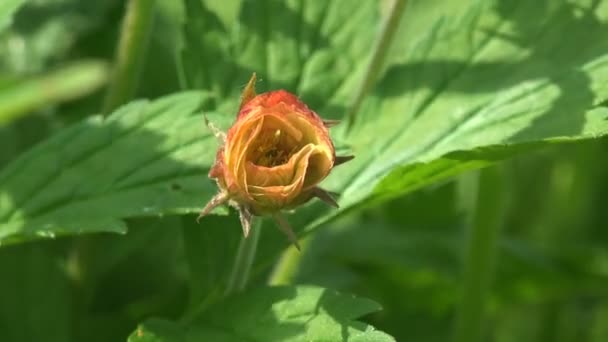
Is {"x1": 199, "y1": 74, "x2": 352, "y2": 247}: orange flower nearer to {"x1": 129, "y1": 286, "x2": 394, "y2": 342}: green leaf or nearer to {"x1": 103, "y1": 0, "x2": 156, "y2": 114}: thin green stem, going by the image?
{"x1": 129, "y1": 286, "x2": 394, "y2": 342}: green leaf

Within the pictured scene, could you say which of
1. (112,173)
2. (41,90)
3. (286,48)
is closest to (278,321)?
(112,173)

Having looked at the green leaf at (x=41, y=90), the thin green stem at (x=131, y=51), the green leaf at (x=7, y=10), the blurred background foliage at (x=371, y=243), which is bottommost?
the blurred background foliage at (x=371, y=243)

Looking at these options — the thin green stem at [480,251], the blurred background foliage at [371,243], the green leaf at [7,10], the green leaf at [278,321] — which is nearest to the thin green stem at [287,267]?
the blurred background foliage at [371,243]

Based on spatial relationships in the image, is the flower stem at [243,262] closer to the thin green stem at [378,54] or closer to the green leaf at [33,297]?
the thin green stem at [378,54]

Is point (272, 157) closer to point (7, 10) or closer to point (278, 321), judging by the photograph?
point (278, 321)

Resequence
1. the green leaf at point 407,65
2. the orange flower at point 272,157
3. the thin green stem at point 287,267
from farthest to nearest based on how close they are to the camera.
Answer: the thin green stem at point 287,267
the green leaf at point 407,65
the orange flower at point 272,157
